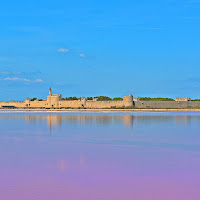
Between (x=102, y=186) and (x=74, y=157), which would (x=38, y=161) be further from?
(x=102, y=186)

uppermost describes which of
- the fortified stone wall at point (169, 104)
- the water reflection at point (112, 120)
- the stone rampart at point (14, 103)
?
the stone rampart at point (14, 103)

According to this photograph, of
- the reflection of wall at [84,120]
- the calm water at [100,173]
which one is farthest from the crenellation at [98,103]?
the calm water at [100,173]

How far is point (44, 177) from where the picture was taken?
584 centimetres

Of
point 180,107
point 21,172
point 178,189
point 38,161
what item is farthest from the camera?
point 180,107

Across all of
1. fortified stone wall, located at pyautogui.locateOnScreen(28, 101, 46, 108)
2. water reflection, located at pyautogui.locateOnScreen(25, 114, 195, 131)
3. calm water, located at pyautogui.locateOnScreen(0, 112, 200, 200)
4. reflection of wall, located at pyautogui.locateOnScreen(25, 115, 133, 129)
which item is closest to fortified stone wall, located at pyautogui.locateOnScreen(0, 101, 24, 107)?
fortified stone wall, located at pyautogui.locateOnScreen(28, 101, 46, 108)

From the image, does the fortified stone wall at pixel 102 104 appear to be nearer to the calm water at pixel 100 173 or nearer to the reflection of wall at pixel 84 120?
the reflection of wall at pixel 84 120

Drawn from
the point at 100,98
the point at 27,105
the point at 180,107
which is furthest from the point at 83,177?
the point at 100,98

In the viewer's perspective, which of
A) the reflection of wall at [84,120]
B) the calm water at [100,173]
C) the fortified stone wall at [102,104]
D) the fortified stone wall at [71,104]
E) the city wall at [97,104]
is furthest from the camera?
the fortified stone wall at [71,104]

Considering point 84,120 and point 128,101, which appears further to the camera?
point 128,101

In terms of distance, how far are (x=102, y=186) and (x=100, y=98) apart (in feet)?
232

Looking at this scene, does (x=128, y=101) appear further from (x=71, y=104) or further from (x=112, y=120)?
(x=112, y=120)

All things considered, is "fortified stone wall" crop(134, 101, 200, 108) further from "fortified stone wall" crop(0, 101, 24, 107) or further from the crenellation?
"fortified stone wall" crop(0, 101, 24, 107)

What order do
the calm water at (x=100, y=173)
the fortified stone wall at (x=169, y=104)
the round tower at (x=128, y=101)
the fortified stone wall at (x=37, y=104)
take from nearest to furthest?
1. the calm water at (x=100, y=173)
2. the fortified stone wall at (x=169, y=104)
3. the round tower at (x=128, y=101)
4. the fortified stone wall at (x=37, y=104)

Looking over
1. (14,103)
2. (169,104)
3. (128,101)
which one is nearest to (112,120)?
(128,101)
